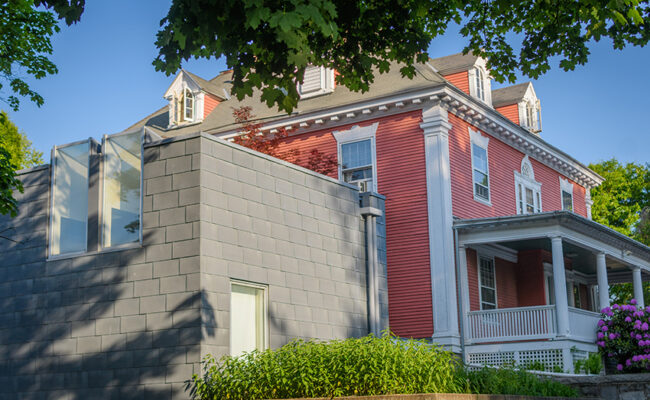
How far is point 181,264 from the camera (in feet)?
41.7

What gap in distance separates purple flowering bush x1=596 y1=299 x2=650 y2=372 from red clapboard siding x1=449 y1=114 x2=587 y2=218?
4524 millimetres

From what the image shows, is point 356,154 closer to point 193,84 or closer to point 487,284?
point 487,284

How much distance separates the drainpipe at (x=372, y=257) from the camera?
53.8ft

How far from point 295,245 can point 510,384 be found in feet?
16.9

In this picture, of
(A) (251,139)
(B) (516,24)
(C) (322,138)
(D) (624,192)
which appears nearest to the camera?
(B) (516,24)

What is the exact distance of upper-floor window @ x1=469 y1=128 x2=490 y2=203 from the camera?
879 inches

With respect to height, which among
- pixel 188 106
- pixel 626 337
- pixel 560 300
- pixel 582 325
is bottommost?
pixel 626 337

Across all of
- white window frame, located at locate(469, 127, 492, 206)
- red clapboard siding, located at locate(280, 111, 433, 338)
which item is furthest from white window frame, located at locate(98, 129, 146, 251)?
white window frame, located at locate(469, 127, 492, 206)

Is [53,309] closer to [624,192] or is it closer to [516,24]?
[516,24]

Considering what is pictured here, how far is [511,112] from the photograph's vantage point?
2606 cm

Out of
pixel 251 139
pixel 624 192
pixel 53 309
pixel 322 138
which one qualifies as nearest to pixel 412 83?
pixel 322 138

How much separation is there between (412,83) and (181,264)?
10628 mm

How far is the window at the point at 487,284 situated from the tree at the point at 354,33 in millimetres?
10437

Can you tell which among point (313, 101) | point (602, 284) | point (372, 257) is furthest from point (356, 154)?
point (602, 284)
